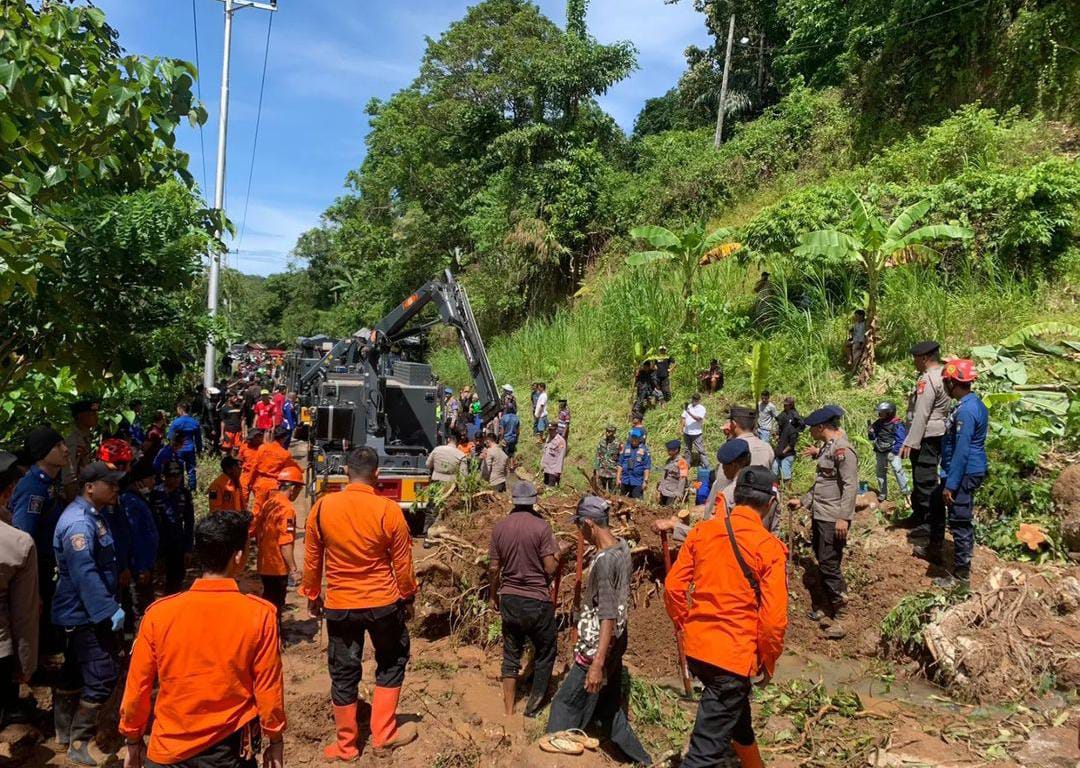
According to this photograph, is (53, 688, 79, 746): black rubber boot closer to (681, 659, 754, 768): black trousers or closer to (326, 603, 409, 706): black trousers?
(326, 603, 409, 706): black trousers

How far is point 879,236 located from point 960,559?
5.99 meters

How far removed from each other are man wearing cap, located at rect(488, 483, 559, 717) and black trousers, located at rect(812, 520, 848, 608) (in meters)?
2.70

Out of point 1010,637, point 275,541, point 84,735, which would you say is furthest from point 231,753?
point 1010,637

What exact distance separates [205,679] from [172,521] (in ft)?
13.7

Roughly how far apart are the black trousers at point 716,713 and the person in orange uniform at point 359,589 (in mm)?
1865

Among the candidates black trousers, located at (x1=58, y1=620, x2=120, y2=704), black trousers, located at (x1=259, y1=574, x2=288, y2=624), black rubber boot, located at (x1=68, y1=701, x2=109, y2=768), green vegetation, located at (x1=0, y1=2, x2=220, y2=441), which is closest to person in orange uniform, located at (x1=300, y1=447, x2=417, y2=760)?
black trousers, located at (x1=58, y1=620, x2=120, y2=704)

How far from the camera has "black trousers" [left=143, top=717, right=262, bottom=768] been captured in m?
2.59

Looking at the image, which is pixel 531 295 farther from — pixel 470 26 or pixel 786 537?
pixel 786 537

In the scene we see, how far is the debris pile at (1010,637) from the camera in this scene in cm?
491

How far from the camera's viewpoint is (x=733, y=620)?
3.40m

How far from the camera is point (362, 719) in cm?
467

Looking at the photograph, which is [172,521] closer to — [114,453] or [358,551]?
[114,453]

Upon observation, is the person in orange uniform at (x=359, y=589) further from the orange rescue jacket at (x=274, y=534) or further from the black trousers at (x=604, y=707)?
the orange rescue jacket at (x=274, y=534)

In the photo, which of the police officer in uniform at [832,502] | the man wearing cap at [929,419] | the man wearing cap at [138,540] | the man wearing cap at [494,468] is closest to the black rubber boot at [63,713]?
the man wearing cap at [138,540]
